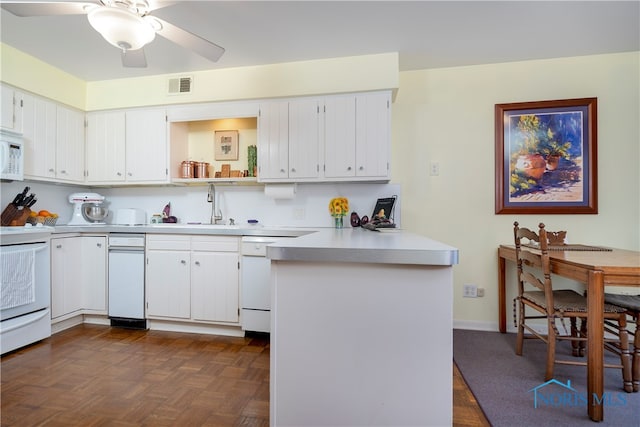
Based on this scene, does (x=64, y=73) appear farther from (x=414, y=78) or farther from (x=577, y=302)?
(x=577, y=302)

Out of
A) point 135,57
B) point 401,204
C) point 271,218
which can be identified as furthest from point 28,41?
point 401,204

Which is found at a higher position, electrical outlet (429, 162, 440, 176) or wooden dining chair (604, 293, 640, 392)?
electrical outlet (429, 162, 440, 176)

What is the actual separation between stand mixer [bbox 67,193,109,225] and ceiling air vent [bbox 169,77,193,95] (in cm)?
138

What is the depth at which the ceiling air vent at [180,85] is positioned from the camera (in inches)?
113

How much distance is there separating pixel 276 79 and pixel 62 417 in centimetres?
275

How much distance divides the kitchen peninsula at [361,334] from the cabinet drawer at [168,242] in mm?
1794

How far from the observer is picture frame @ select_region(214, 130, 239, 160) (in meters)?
3.13

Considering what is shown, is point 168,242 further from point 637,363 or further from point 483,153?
point 637,363

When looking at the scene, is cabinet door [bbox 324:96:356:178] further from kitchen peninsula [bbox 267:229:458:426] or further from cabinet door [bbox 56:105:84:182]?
cabinet door [bbox 56:105:84:182]

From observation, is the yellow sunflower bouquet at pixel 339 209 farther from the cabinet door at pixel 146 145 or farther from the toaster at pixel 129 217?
the toaster at pixel 129 217

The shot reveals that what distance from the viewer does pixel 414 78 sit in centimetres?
286

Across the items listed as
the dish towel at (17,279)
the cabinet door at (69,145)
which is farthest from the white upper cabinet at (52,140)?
the dish towel at (17,279)

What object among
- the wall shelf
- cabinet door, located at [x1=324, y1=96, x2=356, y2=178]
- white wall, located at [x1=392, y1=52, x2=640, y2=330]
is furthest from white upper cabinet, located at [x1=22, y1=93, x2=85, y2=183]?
white wall, located at [x1=392, y1=52, x2=640, y2=330]

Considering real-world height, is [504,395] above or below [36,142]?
below
